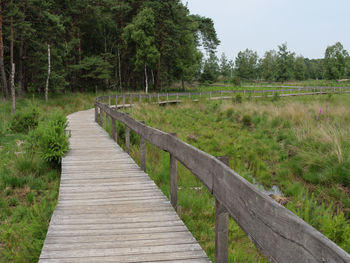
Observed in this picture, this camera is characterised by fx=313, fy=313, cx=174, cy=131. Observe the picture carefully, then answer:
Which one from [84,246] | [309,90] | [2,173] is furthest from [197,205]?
[309,90]

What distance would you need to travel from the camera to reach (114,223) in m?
4.06

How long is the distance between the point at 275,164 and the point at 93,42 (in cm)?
4953

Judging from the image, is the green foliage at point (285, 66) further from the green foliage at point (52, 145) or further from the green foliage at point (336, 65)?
the green foliage at point (52, 145)

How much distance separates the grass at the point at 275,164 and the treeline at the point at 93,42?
18008 millimetres

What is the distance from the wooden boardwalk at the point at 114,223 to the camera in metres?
3.22

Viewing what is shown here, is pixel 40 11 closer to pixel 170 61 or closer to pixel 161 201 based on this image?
pixel 170 61

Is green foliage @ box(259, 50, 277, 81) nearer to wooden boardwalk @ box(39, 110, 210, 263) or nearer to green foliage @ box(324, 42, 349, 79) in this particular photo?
green foliage @ box(324, 42, 349, 79)

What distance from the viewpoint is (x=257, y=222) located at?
2.12 meters

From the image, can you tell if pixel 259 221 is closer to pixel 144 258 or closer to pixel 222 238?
pixel 222 238

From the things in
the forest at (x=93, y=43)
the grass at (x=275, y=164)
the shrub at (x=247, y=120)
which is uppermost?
the forest at (x=93, y=43)

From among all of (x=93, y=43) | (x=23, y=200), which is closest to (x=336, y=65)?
(x=93, y=43)

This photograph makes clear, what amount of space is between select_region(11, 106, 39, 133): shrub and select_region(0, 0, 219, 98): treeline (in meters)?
14.5

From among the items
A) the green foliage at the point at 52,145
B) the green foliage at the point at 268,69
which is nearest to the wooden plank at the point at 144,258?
the green foliage at the point at 52,145

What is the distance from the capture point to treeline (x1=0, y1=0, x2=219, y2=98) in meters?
29.7
